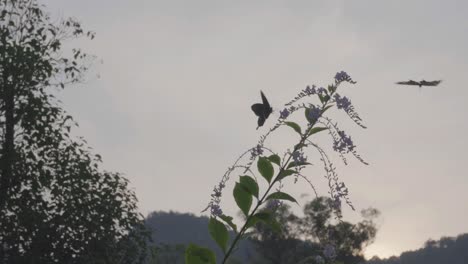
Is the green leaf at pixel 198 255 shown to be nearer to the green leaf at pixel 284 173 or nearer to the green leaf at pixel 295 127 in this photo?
the green leaf at pixel 284 173

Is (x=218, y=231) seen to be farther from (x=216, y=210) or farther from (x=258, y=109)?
(x=258, y=109)

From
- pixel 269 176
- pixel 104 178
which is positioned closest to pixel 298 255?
pixel 104 178

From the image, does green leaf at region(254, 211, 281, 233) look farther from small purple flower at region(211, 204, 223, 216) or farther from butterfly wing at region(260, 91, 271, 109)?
butterfly wing at region(260, 91, 271, 109)

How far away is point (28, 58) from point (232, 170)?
77.9ft

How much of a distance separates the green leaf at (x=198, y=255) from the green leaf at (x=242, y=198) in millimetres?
254

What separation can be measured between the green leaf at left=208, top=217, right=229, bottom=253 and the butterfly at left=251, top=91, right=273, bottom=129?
555 millimetres

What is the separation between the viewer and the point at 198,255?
2.64m

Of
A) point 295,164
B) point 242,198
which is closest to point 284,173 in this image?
point 295,164

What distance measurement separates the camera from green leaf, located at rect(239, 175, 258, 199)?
279cm

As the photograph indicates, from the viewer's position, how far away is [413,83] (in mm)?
2445

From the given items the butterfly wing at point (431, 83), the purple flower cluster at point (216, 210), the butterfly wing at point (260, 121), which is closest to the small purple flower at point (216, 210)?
the purple flower cluster at point (216, 210)

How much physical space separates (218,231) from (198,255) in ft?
0.45

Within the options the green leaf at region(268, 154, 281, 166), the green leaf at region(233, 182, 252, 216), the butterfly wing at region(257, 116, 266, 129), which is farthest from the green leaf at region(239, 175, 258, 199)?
the butterfly wing at region(257, 116, 266, 129)

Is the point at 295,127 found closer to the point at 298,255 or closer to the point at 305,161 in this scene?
the point at 305,161
